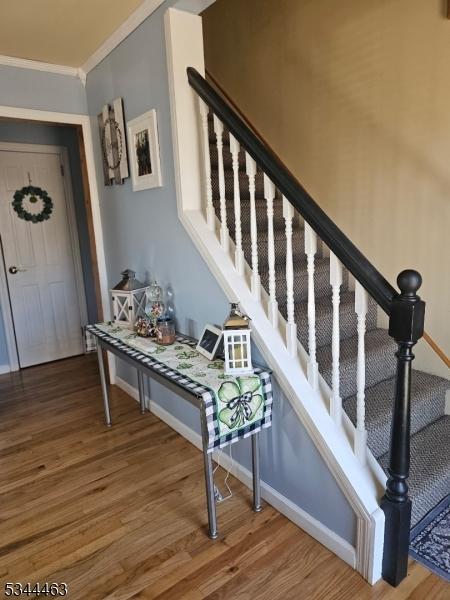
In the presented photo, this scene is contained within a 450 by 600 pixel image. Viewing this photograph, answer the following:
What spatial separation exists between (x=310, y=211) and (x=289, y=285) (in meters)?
0.32

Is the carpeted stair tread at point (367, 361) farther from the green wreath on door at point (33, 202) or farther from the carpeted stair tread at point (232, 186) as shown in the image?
the green wreath on door at point (33, 202)

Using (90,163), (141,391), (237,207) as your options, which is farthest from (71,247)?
(237,207)

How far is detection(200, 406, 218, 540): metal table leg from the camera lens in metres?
1.58

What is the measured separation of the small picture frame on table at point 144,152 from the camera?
231cm

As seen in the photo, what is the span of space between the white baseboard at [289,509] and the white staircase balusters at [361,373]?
350 millimetres

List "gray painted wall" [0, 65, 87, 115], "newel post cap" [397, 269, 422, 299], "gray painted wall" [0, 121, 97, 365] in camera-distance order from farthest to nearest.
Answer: "gray painted wall" [0, 121, 97, 365], "gray painted wall" [0, 65, 87, 115], "newel post cap" [397, 269, 422, 299]

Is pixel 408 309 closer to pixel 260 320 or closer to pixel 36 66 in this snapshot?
pixel 260 320

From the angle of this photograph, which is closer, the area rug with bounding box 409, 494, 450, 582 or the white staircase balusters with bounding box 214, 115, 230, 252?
the area rug with bounding box 409, 494, 450, 582

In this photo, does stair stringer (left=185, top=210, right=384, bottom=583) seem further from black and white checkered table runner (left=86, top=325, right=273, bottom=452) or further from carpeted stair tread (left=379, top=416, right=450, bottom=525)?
carpeted stair tread (left=379, top=416, right=450, bottom=525)

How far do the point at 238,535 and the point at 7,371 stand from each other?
3.00 metres

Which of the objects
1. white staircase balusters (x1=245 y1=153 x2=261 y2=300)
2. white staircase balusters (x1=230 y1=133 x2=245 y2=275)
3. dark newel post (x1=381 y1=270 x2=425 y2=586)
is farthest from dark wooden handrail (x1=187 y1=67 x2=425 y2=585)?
white staircase balusters (x1=230 y1=133 x2=245 y2=275)

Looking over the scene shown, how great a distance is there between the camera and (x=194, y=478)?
7.05 ft

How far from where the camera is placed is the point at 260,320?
1.82 meters

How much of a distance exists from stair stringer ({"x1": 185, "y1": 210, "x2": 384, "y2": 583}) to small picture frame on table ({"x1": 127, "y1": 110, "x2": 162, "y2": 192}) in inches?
28.3
